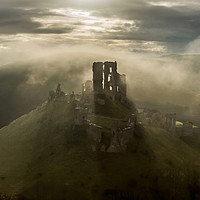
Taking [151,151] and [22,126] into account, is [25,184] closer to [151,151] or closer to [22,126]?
[151,151]

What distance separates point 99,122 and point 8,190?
27706 mm

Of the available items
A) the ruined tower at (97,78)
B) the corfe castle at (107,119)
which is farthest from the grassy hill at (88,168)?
the ruined tower at (97,78)

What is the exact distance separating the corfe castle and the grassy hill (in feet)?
6.12

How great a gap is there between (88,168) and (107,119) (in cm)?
2022

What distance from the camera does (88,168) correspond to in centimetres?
6550

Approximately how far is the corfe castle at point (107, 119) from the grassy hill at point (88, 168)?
1865 millimetres

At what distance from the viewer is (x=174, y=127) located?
10319 centimetres

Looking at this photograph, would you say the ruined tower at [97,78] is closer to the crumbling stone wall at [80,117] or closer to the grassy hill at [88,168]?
the grassy hill at [88,168]

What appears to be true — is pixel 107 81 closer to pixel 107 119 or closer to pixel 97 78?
pixel 97 78

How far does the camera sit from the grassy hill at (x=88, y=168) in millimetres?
60812

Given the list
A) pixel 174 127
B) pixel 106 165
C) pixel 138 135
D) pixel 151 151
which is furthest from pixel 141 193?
pixel 174 127

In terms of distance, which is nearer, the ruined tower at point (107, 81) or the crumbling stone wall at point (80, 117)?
the crumbling stone wall at point (80, 117)

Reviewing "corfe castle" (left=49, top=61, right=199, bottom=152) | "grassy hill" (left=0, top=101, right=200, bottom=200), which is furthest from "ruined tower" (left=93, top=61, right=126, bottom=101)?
"grassy hill" (left=0, top=101, right=200, bottom=200)

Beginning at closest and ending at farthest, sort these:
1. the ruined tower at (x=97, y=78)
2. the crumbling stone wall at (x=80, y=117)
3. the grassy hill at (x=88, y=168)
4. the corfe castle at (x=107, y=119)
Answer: the grassy hill at (x=88, y=168) < the corfe castle at (x=107, y=119) < the crumbling stone wall at (x=80, y=117) < the ruined tower at (x=97, y=78)
